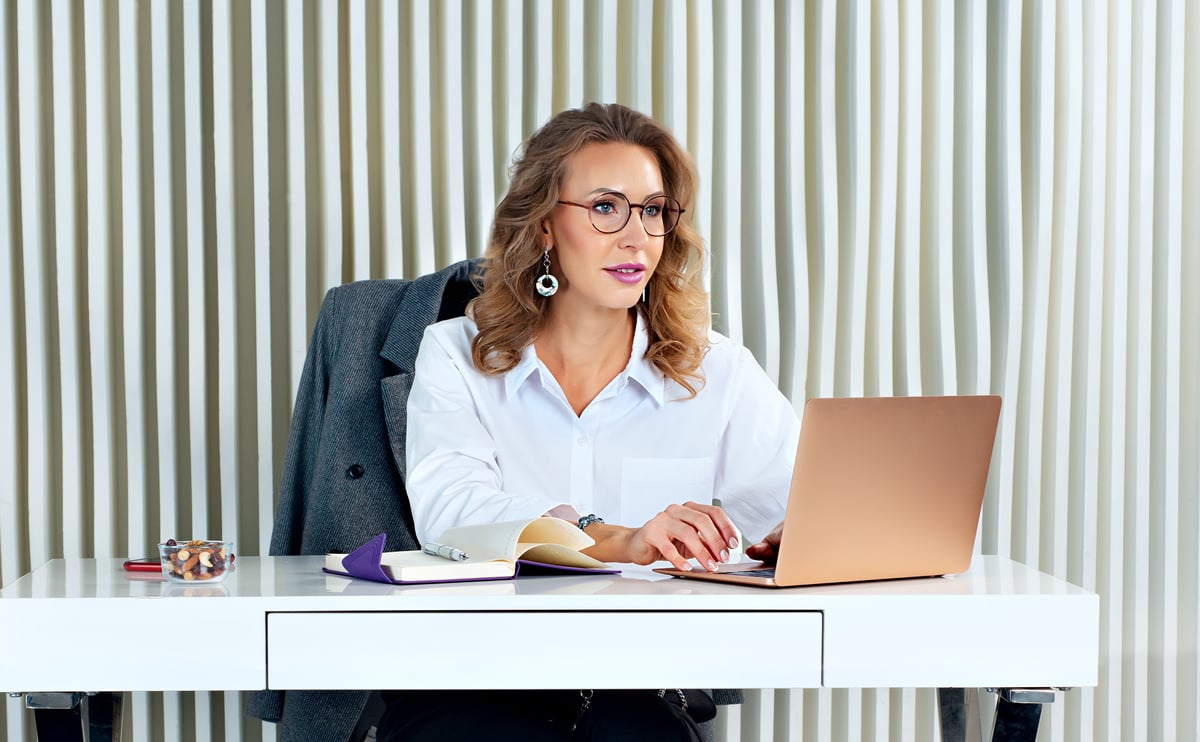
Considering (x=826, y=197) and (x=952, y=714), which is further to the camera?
(x=826, y=197)

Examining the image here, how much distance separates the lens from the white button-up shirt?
2172 millimetres

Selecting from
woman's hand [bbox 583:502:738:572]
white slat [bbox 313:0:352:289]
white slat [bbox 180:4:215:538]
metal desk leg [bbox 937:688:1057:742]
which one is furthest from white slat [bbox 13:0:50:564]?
metal desk leg [bbox 937:688:1057:742]

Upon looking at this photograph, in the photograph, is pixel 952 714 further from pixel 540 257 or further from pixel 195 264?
pixel 195 264

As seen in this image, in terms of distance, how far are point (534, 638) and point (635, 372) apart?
0.97m

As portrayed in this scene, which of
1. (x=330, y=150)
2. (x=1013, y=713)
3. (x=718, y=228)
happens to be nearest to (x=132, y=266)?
(x=330, y=150)

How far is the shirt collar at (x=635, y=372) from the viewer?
7.23 ft

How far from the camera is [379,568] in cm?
144

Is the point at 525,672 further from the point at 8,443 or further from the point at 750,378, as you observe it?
the point at 8,443

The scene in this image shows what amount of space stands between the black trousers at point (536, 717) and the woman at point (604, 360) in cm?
48

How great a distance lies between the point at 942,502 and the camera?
57.4 inches

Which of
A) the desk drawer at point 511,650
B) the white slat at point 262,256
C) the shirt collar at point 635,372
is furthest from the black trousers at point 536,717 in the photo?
the white slat at point 262,256

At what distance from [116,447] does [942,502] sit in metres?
1.94

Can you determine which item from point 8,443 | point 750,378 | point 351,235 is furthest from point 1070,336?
point 8,443

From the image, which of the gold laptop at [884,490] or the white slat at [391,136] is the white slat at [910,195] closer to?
the white slat at [391,136]
